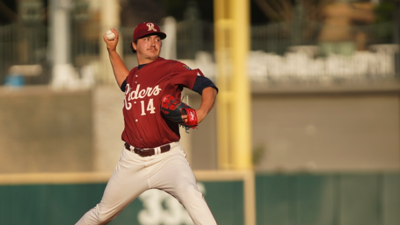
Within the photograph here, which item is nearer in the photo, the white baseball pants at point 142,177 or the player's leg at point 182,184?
the player's leg at point 182,184

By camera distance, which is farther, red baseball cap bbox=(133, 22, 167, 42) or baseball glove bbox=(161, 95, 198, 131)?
red baseball cap bbox=(133, 22, 167, 42)

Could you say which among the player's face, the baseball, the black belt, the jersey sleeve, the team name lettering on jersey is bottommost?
the black belt

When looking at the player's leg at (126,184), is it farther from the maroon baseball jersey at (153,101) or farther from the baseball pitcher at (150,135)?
the maroon baseball jersey at (153,101)

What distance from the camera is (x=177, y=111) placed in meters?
4.67

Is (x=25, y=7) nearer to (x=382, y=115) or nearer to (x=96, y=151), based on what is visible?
(x=96, y=151)

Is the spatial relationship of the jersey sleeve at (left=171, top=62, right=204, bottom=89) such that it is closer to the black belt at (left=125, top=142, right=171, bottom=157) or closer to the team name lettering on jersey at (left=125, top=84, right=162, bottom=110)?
the team name lettering on jersey at (left=125, top=84, right=162, bottom=110)

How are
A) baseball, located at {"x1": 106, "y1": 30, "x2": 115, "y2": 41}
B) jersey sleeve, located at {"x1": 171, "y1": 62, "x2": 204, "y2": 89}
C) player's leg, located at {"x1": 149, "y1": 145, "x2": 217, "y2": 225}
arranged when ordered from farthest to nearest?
baseball, located at {"x1": 106, "y1": 30, "x2": 115, "y2": 41}, jersey sleeve, located at {"x1": 171, "y1": 62, "x2": 204, "y2": 89}, player's leg, located at {"x1": 149, "y1": 145, "x2": 217, "y2": 225}

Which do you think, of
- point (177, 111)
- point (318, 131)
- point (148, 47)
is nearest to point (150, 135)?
point (177, 111)

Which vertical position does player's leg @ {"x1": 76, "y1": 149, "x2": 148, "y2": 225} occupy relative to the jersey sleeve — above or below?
below

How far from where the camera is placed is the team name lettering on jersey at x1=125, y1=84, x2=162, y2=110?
16.2ft

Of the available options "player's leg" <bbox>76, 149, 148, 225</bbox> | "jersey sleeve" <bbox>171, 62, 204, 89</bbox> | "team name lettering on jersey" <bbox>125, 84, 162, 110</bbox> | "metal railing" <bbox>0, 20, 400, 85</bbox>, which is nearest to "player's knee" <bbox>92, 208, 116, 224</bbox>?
"player's leg" <bbox>76, 149, 148, 225</bbox>

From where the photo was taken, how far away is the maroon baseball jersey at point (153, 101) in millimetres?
4922

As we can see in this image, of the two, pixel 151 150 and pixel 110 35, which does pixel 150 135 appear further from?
pixel 110 35

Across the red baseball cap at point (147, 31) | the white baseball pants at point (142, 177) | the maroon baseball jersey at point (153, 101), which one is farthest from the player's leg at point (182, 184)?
the red baseball cap at point (147, 31)
